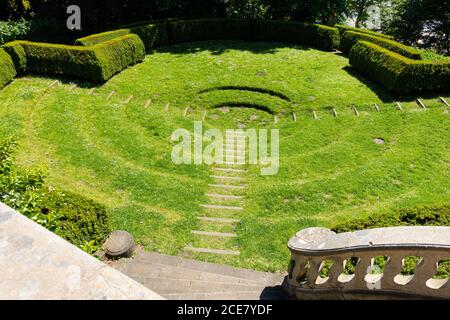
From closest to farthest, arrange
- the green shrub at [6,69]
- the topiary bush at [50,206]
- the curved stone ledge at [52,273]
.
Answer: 1. the curved stone ledge at [52,273]
2. the topiary bush at [50,206]
3. the green shrub at [6,69]

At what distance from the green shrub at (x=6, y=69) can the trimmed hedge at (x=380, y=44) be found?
23757mm

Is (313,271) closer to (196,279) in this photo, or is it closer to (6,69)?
(196,279)

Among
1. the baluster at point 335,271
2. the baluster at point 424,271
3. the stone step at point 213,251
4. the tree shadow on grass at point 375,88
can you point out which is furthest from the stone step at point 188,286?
Result: the tree shadow on grass at point 375,88

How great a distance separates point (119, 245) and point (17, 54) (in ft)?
57.5

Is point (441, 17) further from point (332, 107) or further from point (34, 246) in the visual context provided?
point (34, 246)

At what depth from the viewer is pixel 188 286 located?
873 centimetres

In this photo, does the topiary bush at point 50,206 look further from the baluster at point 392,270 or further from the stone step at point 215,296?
the baluster at point 392,270

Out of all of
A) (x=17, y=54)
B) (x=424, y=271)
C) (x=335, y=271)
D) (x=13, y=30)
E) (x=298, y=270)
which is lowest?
(x=298, y=270)

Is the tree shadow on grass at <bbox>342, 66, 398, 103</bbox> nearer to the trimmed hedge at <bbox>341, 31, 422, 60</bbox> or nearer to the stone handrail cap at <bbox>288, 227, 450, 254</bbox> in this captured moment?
the trimmed hedge at <bbox>341, 31, 422, 60</bbox>

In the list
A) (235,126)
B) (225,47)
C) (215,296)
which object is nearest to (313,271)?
(215,296)

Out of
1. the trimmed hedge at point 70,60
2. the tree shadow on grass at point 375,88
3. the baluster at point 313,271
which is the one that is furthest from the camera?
the trimmed hedge at point 70,60

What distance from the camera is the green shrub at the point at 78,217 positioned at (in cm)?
910

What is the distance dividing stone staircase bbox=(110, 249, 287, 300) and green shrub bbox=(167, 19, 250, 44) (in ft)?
82.6

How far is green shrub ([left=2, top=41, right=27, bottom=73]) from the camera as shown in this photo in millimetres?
21500
